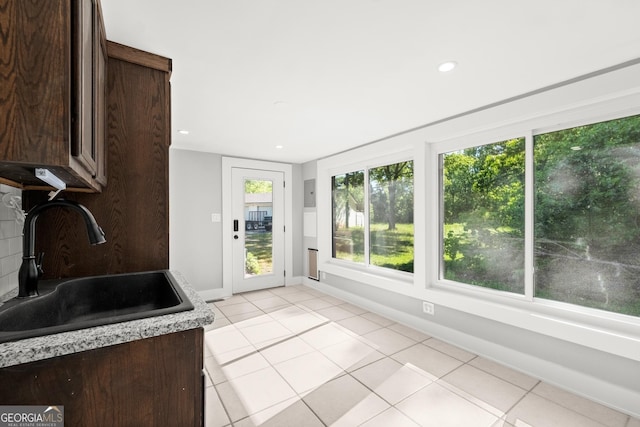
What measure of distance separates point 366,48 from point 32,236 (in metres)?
1.83

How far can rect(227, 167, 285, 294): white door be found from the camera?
14.7 feet

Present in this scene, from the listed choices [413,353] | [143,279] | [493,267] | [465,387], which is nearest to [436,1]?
[143,279]

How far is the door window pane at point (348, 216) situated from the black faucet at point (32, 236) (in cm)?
336

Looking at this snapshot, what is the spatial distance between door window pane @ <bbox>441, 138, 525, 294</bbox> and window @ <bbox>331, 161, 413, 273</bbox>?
19.1 inches

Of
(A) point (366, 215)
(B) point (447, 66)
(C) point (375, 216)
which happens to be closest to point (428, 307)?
(C) point (375, 216)

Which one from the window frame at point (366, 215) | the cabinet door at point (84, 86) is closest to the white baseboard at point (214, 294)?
the window frame at point (366, 215)

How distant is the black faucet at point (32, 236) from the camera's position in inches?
42.1

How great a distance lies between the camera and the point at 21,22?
0.73 metres

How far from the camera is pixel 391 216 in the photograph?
142 inches

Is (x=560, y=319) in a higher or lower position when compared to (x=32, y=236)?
lower

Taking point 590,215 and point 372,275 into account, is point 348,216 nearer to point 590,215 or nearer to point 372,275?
point 372,275

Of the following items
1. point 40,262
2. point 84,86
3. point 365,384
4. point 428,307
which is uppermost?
point 84,86

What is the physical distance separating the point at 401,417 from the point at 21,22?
8.02 ft

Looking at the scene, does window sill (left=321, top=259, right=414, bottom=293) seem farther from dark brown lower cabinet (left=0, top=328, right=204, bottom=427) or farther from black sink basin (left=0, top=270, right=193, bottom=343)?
dark brown lower cabinet (left=0, top=328, right=204, bottom=427)
